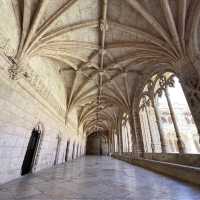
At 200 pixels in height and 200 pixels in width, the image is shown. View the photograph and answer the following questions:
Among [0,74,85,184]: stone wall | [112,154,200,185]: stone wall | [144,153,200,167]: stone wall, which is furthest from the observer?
[144,153,200,167]: stone wall

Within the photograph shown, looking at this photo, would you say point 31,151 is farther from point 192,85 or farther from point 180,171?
point 192,85

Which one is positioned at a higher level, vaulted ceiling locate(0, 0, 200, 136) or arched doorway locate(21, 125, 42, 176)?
vaulted ceiling locate(0, 0, 200, 136)

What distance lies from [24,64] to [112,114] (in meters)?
17.1

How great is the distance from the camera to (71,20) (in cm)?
662

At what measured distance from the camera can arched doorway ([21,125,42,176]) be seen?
649cm

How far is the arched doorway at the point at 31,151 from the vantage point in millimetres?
6488

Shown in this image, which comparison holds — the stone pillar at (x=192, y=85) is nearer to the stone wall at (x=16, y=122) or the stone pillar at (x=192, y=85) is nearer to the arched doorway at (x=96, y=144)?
the stone wall at (x=16, y=122)

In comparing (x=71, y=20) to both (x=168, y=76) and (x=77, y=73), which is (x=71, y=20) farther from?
(x=168, y=76)

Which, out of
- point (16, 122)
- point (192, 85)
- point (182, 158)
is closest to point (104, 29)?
point (192, 85)

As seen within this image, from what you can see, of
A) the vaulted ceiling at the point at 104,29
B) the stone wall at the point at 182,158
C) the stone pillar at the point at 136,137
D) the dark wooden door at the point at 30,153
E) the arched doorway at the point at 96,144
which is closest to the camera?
the stone wall at the point at 182,158

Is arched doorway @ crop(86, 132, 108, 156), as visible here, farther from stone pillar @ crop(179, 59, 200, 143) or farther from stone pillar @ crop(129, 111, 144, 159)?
stone pillar @ crop(179, 59, 200, 143)

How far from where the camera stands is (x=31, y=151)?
6855 mm

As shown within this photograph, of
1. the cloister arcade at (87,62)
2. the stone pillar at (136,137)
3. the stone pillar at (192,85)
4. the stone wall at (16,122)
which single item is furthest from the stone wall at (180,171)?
the stone wall at (16,122)

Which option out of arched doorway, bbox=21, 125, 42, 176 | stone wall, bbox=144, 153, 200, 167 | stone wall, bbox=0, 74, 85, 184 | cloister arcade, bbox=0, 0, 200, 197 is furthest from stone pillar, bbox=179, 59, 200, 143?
arched doorway, bbox=21, 125, 42, 176
